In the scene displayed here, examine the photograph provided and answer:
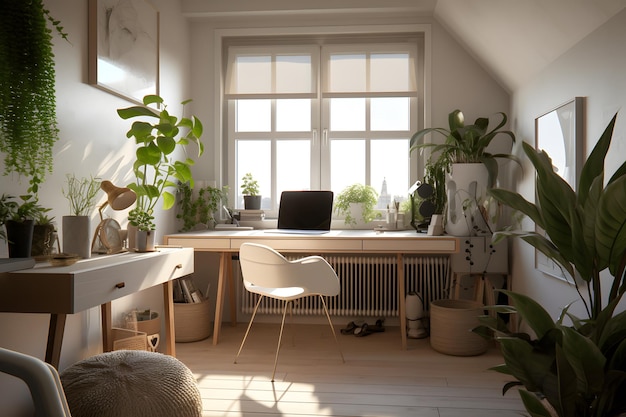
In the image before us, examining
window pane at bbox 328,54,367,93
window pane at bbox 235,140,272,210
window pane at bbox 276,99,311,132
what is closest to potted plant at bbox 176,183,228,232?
window pane at bbox 235,140,272,210

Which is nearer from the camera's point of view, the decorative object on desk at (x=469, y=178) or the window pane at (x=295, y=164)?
the decorative object on desk at (x=469, y=178)

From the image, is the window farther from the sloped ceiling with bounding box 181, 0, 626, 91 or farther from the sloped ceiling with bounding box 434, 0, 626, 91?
the sloped ceiling with bounding box 434, 0, 626, 91

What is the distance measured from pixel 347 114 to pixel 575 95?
1986 millimetres

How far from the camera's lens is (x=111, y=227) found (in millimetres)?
2668

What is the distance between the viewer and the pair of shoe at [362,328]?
12.9 feet

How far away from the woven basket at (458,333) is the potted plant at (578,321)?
164cm

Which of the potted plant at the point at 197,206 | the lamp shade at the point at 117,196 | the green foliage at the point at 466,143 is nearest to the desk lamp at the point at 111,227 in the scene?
the lamp shade at the point at 117,196

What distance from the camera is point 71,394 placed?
1.94 metres

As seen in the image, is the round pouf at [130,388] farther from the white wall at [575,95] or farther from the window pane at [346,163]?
the window pane at [346,163]

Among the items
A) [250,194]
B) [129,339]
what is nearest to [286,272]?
[129,339]

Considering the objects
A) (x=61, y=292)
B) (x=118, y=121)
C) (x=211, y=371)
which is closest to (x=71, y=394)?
(x=61, y=292)

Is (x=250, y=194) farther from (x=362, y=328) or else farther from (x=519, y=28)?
(x=519, y=28)

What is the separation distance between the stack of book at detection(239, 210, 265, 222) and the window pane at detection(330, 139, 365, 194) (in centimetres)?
65

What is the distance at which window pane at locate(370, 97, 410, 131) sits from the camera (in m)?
4.32
